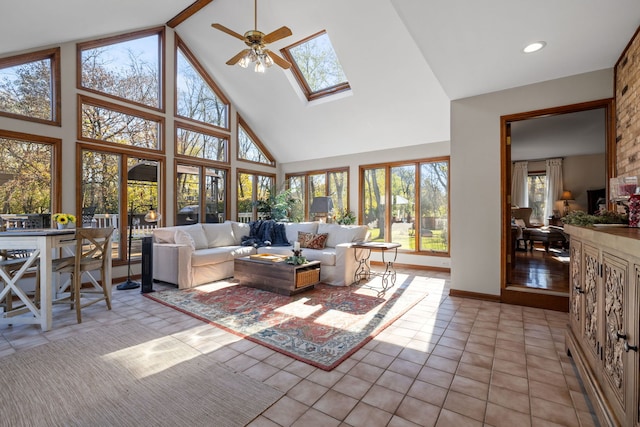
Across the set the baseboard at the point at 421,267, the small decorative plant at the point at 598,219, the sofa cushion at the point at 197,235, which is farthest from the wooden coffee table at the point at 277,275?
the small decorative plant at the point at 598,219

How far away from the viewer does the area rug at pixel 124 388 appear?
1721 mm

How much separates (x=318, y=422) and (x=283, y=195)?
6.25 meters

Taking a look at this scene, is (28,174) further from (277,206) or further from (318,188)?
(318,188)

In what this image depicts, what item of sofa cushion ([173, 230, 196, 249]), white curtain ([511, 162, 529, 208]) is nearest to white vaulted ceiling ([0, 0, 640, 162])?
sofa cushion ([173, 230, 196, 249])

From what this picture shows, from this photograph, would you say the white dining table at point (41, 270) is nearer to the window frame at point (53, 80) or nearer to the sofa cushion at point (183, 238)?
the sofa cushion at point (183, 238)

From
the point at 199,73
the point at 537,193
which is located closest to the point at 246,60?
the point at 199,73

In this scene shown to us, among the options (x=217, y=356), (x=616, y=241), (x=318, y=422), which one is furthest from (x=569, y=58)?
(x=217, y=356)

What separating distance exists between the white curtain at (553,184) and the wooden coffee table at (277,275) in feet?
24.2

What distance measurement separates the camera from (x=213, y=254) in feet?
16.0

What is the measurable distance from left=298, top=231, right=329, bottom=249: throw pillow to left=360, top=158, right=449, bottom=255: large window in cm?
184

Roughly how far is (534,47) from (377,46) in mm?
2259

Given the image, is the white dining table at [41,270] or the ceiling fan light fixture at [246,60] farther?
the ceiling fan light fixture at [246,60]

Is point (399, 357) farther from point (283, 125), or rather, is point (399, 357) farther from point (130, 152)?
point (283, 125)

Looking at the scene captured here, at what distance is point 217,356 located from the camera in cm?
242
